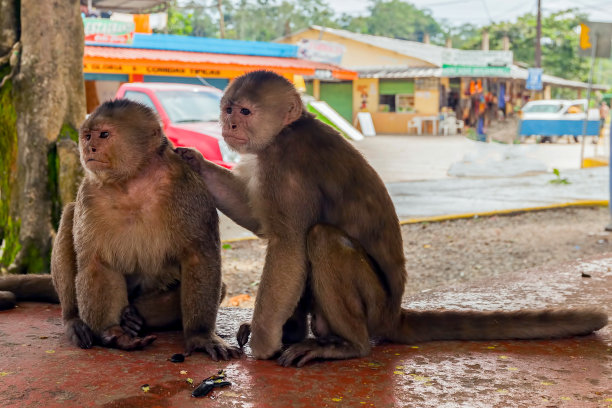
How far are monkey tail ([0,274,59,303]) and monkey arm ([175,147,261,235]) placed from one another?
4.24 ft

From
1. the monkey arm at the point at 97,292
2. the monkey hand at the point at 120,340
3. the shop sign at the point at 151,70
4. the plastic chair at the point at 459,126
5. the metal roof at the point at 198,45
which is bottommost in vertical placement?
the plastic chair at the point at 459,126

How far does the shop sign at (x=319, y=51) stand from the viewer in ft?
77.7

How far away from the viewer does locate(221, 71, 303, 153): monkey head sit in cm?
297

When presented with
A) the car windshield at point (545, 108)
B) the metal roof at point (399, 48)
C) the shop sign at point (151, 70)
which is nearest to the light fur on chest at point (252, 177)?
the shop sign at point (151, 70)

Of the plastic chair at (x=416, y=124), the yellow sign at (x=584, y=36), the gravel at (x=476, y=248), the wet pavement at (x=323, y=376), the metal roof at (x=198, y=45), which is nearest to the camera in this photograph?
the wet pavement at (x=323, y=376)

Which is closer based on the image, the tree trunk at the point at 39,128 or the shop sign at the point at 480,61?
the tree trunk at the point at 39,128

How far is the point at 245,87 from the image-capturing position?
9.81ft

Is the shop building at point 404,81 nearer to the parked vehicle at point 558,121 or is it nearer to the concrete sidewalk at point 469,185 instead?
the parked vehicle at point 558,121

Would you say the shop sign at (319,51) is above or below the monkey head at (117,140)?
above

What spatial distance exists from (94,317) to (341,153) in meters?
1.25

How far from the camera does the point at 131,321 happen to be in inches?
124

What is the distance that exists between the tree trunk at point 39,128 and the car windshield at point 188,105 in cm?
556

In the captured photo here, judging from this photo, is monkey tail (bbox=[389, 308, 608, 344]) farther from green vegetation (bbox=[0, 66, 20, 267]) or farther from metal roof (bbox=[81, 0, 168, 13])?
Result: metal roof (bbox=[81, 0, 168, 13])

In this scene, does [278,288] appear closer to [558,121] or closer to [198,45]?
[198,45]
